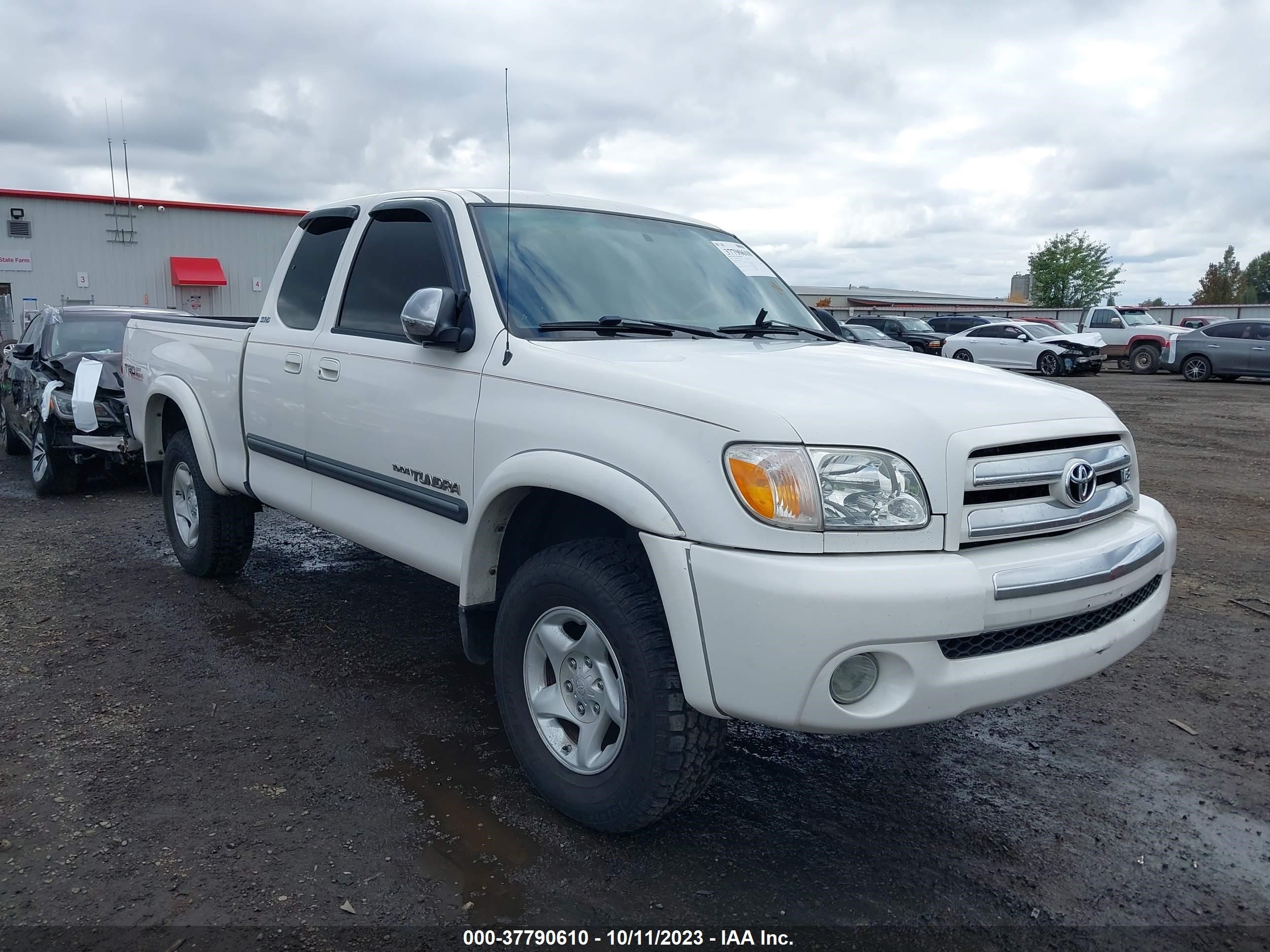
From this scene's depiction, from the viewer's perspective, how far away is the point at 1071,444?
9.49ft

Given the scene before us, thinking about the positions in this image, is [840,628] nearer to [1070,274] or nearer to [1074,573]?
[1074,573]

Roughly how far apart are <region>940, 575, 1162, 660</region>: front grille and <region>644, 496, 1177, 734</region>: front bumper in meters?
0.03

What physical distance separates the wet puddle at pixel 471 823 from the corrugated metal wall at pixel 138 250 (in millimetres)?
24104

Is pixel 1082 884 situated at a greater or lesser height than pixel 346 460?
lesser

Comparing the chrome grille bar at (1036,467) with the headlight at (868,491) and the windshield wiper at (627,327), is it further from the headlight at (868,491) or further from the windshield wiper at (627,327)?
the windshield wiper at (627,327)

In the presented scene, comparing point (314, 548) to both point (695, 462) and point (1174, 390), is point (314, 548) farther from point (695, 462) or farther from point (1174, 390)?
point (1174, 390)

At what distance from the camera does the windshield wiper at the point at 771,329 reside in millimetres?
3760

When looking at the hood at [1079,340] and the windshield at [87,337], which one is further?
the hood at [1079,340]

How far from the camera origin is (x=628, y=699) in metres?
2.71

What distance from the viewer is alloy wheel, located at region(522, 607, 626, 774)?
9.30 feet

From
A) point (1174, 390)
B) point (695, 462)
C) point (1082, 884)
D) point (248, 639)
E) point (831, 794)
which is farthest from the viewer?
point (1174, 390)

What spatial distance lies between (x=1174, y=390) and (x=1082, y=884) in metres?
20.7

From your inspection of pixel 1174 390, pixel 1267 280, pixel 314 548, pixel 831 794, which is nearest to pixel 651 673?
pixel 831 794

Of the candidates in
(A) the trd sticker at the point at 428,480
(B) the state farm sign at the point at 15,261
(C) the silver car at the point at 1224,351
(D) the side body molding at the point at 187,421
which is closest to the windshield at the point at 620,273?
(A) the trd sticker at the point at 428,480
